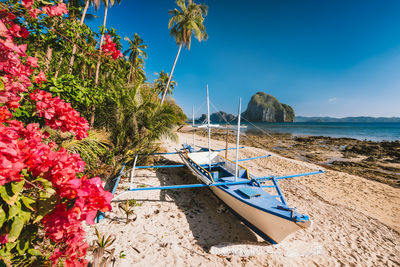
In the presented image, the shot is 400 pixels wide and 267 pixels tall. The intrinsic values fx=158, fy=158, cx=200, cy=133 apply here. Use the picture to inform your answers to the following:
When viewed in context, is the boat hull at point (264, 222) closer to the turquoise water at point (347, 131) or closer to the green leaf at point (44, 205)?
the green leaf at point (44, 205)

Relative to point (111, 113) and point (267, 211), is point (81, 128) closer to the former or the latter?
point (267, 211)

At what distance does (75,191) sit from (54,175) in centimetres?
17

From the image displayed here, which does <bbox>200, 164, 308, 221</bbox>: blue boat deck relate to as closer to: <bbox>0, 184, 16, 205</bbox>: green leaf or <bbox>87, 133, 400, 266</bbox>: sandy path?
<bbox>87, 133, 400, 266</bbox>: sandy path

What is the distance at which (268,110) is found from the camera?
115938 millimetres

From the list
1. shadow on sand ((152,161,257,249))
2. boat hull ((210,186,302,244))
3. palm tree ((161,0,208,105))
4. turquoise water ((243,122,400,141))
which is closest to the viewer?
boat hull ((210,186,302,244))

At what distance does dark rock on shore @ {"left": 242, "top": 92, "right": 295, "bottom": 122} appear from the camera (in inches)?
4564

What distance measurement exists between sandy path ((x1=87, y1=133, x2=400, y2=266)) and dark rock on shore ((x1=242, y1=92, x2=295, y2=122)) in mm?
117938

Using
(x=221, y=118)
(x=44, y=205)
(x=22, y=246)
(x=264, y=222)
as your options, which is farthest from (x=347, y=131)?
(x=22, y=246)

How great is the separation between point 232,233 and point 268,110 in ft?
406

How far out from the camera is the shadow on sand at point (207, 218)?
397 cm

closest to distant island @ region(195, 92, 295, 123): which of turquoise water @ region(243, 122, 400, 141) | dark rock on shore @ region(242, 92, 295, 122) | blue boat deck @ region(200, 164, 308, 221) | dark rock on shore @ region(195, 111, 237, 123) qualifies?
dark rock on shore @ region(242, 92, 295, 122)

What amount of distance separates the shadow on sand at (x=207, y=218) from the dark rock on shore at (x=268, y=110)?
395 feet

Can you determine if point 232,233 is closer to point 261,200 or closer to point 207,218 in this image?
point 207,218

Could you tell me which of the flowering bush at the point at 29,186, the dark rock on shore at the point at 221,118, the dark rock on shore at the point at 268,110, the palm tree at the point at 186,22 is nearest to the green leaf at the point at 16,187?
the flowering bush at the point at 29,186
